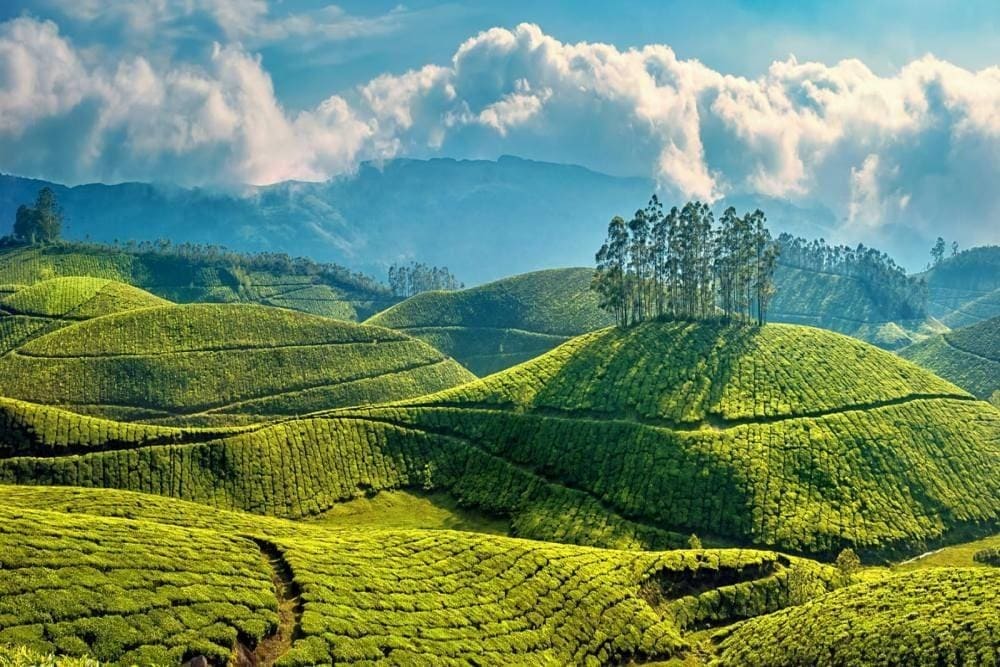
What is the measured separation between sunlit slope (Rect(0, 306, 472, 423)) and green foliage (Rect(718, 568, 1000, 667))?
125045mm

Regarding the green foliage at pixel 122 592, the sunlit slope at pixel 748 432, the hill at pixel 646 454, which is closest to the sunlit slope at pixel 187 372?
the hill at pixel 646 454

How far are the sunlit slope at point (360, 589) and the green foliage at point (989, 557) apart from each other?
931 inches

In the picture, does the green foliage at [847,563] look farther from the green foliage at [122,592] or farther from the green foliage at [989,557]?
the green foliage at [122,592]

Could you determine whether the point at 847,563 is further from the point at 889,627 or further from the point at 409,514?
the point at 409,514

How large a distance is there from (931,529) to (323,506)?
291ft

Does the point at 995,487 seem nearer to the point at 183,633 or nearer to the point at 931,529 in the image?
the point at 931,529

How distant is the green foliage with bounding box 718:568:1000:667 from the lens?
5541cm

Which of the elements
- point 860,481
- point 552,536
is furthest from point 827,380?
point 552,536

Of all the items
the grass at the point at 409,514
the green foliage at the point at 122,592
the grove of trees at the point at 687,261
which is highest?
the grove of trees at the point at 687,261

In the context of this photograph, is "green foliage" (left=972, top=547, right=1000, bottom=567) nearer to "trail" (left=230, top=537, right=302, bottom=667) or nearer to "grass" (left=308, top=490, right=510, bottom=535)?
"grass" (left=308, top=490, right=510, bottom=535)

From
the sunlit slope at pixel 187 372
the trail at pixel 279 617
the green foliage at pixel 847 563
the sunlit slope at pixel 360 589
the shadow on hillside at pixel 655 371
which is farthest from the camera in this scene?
the sunlit slope at pixel 187 372

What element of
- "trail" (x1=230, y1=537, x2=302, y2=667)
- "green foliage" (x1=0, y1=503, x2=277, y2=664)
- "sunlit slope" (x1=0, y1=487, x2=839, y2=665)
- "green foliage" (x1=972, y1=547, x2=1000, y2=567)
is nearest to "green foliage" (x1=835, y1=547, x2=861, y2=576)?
"sunlit slope" (x1=0, y1=487, x2=839, y2=665)

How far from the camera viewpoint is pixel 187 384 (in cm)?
17100

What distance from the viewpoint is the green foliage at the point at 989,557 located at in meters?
92.4
